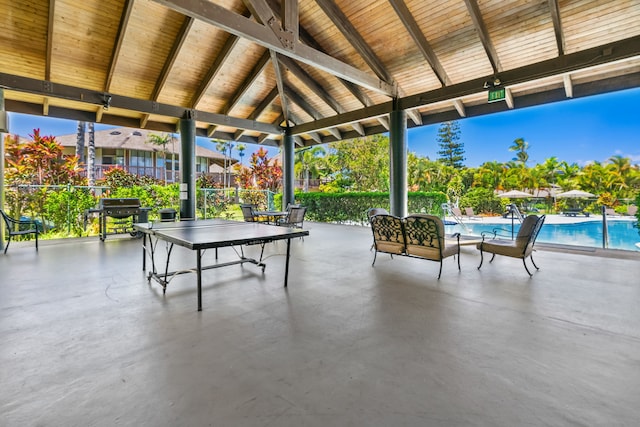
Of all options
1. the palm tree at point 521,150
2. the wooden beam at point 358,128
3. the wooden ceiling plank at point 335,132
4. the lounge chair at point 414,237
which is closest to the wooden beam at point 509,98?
the lounge chair at point 414,237

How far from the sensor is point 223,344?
2342 mm

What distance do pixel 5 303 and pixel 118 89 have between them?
6.50 meters

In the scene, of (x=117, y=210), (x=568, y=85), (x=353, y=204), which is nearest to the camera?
(x=568, y=85)

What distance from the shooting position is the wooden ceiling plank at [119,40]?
19.3 feet

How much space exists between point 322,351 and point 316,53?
588 centimetres

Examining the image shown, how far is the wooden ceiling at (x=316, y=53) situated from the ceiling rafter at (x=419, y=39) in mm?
25

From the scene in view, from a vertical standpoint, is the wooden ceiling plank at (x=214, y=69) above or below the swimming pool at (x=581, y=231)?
above

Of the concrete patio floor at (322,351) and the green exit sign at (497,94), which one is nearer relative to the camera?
the concrete patio floor at (322,351)

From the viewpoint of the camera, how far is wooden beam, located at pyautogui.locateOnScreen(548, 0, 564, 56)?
4856mm

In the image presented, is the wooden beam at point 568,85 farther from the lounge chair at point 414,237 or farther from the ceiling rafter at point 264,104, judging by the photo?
the ceiling rafter at point 264,104

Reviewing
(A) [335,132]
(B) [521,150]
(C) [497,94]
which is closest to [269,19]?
(C) [497,94]

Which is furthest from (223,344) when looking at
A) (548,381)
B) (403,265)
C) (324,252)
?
(324,252)

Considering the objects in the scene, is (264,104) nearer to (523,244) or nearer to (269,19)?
(269,19)

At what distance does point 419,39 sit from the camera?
6.16 metres
